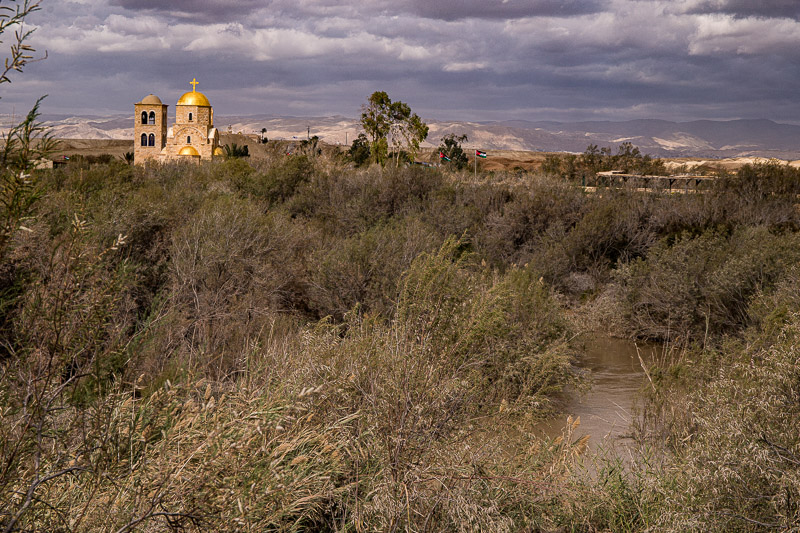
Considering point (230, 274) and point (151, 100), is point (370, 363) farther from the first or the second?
point (151, 100)

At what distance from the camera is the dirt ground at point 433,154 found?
174ft

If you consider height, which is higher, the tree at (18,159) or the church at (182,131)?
the church at (182,131)

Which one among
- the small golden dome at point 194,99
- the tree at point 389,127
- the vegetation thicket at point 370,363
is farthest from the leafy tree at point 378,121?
the small golden dome at point 194,99

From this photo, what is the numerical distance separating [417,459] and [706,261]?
36.7 feet

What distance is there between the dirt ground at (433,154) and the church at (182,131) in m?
5.88

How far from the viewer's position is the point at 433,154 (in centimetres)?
6216

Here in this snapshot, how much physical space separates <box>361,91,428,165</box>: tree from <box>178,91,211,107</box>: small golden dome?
30961mm

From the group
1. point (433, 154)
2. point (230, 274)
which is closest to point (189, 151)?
point (433, 154)

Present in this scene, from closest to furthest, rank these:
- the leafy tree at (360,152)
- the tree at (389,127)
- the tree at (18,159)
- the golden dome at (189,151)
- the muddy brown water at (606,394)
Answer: the tree at (18,159) < the muddy brown water at (606,394) < the tree at (389,127) < the leafy tree at (360,152) < the golden dome at (189,151)

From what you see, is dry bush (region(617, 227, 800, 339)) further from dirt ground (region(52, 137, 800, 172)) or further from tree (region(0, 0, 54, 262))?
dirt ground (region(52, 137, 800, 172))

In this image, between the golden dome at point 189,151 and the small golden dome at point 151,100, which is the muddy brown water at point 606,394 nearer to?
the golden dome at point 189,151

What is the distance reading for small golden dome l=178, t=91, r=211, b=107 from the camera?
60581mm

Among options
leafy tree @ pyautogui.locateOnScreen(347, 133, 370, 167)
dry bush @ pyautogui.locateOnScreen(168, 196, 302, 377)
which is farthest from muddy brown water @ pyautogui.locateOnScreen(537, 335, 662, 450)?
leafy tree @ pyautogui.locateOnScreen(347, 133, 370, 167)

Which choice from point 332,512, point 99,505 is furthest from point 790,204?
point 99,505
